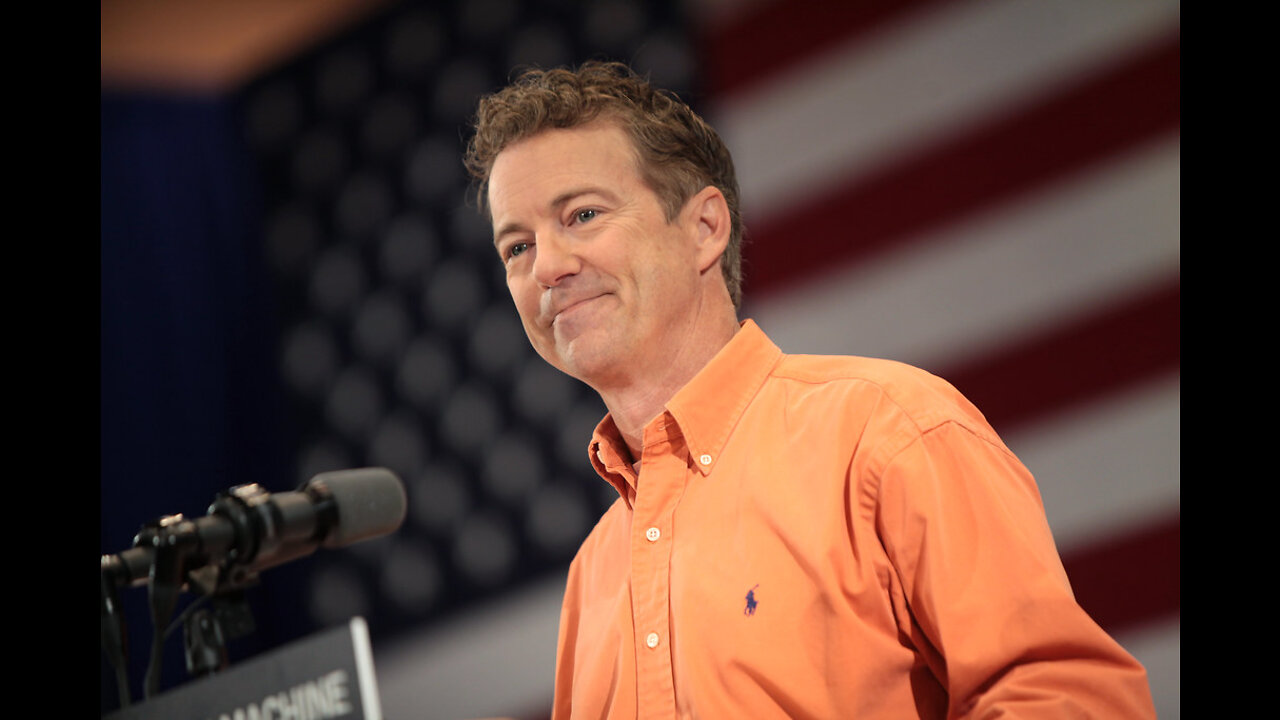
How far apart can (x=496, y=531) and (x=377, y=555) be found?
0.42m

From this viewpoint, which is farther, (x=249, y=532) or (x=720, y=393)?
(x=720, y=393)

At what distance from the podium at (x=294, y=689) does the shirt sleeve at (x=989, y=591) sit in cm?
56

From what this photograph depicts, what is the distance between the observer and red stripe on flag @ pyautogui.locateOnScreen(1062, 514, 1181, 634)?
6.49 ft

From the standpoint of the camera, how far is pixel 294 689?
0.75 meters

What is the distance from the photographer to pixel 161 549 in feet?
3.25

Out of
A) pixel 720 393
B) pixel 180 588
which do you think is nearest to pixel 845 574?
pixel 720 393

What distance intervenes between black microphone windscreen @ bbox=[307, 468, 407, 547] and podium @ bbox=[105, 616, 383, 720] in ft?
1.06

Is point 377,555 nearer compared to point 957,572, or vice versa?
point 957,572

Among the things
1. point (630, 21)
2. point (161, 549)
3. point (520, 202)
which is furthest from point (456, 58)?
point (161, 549)

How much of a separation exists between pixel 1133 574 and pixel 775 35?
54.8 inches

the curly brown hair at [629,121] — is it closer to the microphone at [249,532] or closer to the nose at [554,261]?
the nose at [554,261]

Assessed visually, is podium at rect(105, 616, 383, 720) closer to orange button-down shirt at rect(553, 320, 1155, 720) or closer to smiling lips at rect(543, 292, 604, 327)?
orange button-down shirt at rect(553, 320, 1155, 720)

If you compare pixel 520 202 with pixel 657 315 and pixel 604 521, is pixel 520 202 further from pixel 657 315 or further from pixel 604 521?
pixel 604 521

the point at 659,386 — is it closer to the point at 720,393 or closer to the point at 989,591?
the point at 720,393
